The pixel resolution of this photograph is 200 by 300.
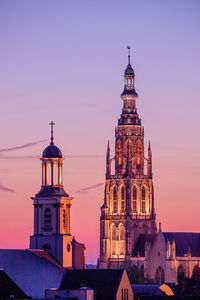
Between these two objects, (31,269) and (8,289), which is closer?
(8,289)

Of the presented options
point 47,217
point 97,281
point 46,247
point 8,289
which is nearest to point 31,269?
point 46,247

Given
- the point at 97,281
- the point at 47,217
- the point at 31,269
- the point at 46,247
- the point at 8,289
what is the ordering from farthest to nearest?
the point at 47,217, the point at 46,247, the point at 31,269, the point at 97,281, the point at 8,289

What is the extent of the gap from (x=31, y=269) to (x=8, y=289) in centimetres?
1801

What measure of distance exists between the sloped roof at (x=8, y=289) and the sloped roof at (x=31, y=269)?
11.1 metres

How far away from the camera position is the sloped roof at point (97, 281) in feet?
582

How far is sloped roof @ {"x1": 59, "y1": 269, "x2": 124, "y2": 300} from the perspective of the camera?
177m

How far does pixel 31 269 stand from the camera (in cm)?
19350

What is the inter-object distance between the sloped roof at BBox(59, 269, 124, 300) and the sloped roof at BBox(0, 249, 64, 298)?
27.0 ft

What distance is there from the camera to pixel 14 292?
17562 centimetres

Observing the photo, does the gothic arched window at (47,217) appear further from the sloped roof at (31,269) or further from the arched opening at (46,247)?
the sloped roof at (31,269)

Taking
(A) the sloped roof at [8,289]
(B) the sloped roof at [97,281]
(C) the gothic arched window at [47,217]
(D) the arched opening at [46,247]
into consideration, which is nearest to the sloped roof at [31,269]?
(D) the arched opening at [46,247]

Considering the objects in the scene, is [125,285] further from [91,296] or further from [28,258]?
[28,258]

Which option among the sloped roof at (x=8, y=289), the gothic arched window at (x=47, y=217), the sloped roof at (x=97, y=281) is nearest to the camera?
the sloped roof at (x=8, y=289)

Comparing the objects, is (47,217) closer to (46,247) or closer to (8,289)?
(46,247)
